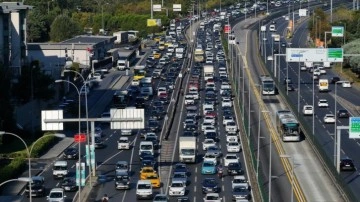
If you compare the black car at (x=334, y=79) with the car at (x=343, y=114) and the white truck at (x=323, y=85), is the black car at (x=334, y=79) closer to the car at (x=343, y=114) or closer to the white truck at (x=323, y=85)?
the white truck at (x=323, y=85)

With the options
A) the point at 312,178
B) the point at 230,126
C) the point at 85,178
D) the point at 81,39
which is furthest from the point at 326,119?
the point at 81,39

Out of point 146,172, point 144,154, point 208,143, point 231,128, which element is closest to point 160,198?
point 146,172

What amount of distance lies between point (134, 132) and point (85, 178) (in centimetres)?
2246

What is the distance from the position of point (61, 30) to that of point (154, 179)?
105 m

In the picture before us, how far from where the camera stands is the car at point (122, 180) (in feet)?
222

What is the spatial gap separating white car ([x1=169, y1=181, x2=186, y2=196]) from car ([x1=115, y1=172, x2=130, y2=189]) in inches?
111

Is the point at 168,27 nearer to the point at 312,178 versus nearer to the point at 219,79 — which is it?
the point at 219,79

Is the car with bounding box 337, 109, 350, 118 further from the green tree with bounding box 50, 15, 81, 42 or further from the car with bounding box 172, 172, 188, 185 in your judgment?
the green tree with bounding box 50, 15, 81, 42

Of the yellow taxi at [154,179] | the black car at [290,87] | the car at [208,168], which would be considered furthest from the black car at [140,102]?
the yellow taxi at [154,179]

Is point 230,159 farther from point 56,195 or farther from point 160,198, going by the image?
point 56,195

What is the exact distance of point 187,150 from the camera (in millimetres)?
78688

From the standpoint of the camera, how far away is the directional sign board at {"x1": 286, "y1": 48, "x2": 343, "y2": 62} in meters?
96.9

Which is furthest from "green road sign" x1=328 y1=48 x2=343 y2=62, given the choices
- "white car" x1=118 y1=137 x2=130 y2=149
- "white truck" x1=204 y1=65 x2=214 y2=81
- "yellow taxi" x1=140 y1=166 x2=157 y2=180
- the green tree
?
the green tree

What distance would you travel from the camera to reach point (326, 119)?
315ft
